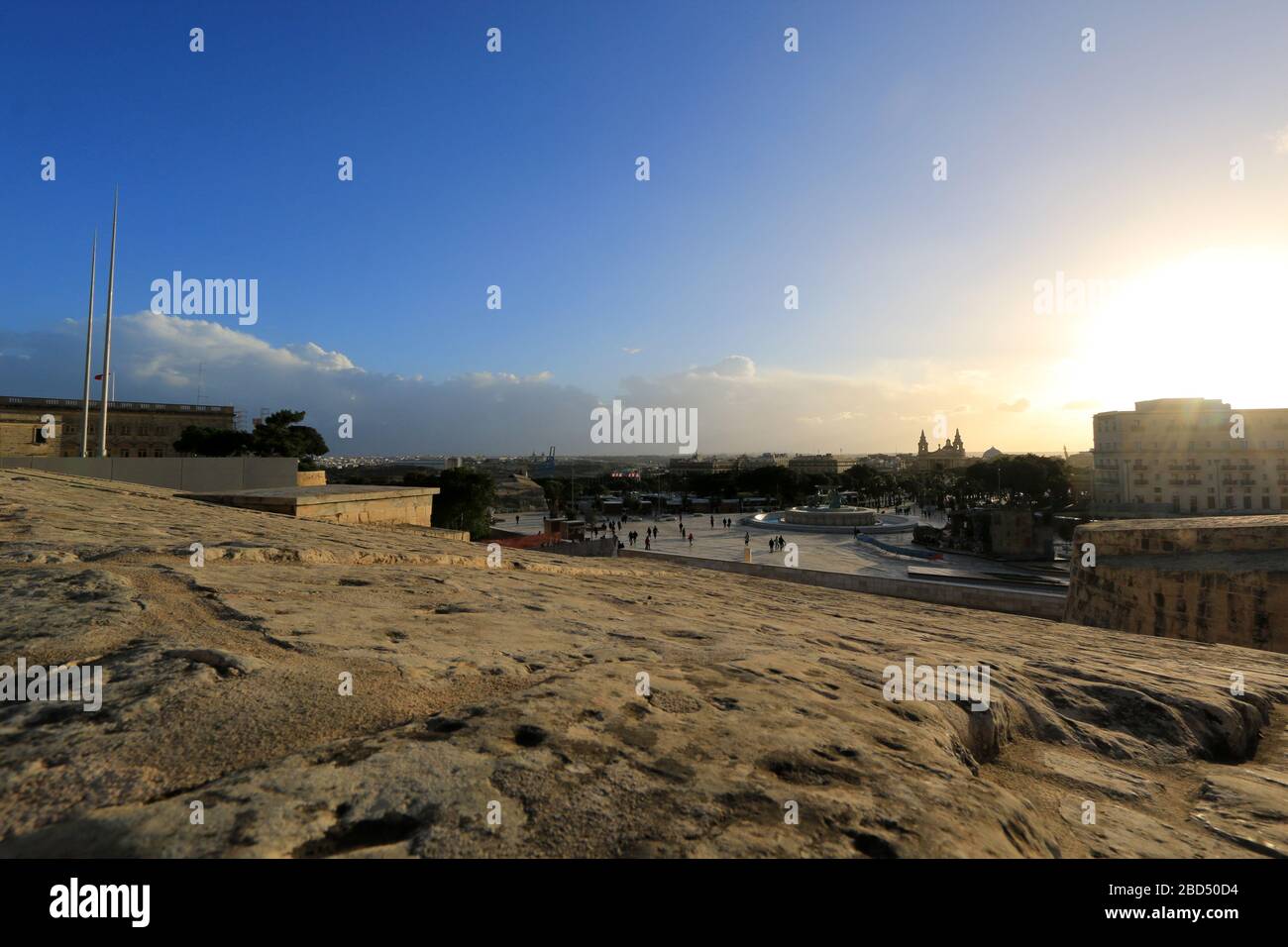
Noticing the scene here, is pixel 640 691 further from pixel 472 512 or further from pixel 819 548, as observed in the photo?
pixel 819 548

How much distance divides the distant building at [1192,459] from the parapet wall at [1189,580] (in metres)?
64.2

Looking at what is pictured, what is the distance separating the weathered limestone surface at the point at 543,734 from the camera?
1.29 metres

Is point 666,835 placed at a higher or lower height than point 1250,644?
higher

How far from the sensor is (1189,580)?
691cm

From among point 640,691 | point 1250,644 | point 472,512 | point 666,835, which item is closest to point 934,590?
point 1250,644

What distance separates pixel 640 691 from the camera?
2.19 m

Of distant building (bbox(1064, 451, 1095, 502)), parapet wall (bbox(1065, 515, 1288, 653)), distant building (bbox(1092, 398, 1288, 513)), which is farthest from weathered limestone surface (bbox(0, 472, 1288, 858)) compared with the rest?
distant building (bbox(1064, 451, 1095, 502))

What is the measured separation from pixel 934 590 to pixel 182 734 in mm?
10917

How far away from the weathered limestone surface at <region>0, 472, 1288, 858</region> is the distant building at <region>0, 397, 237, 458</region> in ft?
164

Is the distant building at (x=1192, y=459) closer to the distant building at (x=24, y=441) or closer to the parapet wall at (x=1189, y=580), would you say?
the parapet wall at (x=1189, y=580)

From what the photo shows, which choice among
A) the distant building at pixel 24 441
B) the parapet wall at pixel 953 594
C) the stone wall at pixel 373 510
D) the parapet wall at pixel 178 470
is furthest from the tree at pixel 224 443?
the parapet wall at pixel 953 594

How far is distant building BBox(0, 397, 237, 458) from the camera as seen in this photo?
43.7 metres

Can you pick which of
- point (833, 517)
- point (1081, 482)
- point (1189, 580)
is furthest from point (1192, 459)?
point (1189, 580)

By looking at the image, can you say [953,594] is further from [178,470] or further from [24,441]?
[24,441]
